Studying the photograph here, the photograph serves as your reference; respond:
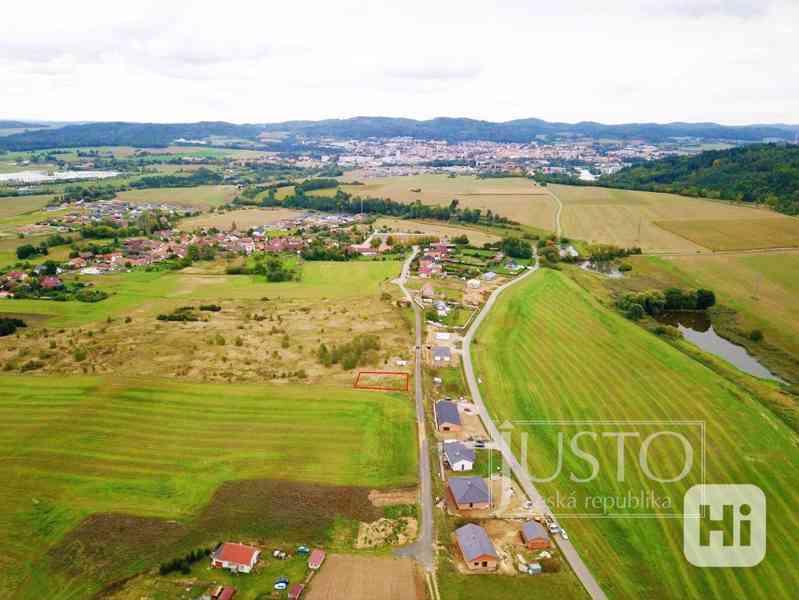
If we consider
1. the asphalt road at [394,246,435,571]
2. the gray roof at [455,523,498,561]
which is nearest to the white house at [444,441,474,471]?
the asphalt road at [394,246,435,571]

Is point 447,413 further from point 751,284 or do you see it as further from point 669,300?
point 751,284

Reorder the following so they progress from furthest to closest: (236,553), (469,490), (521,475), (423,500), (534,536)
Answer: (521,475)
(423,500)
(469,490)
(534,536)
(236,553)

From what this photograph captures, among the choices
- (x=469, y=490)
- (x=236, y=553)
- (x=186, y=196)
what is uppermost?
(x=186, y=196)

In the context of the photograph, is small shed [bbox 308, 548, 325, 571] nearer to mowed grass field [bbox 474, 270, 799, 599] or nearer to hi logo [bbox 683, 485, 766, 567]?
mowed grass field [bbox 474, 270, 799, 599]

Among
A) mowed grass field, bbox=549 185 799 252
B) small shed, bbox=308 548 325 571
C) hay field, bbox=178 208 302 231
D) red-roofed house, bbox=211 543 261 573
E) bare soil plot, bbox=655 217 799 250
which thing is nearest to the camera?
red-roofed house, bbox=211 543 261 573

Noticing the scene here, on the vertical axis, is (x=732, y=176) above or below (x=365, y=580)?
above

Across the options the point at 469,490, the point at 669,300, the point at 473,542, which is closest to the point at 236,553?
the point at 473,542

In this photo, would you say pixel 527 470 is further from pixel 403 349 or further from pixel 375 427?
pixel 403 349
